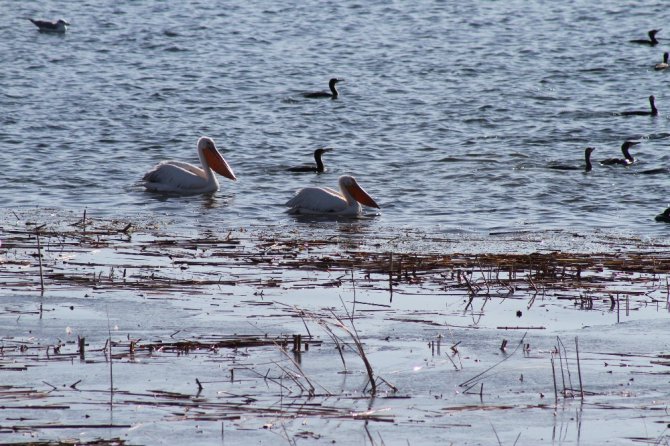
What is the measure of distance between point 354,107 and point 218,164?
5.94m

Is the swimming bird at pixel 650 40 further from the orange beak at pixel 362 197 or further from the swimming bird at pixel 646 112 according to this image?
the orange beak at pixel 362 197

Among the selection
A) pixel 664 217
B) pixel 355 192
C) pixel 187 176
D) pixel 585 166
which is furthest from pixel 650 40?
pixel 664 217

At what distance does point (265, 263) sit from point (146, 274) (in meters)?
1.03

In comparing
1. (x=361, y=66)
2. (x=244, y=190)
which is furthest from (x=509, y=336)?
(x=361, y=66)

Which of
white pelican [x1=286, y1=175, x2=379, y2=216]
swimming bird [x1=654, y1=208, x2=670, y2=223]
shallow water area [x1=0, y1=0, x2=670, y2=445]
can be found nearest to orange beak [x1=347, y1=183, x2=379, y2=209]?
white pelican [x1=286, y1=175, x2=379, y2=216]

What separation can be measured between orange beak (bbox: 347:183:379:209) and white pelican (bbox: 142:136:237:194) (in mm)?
2125

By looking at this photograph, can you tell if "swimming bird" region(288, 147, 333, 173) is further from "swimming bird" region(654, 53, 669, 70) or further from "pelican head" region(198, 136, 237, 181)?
"swimming bird" region(654, 53, 669, 70)

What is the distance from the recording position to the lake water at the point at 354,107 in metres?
14.2

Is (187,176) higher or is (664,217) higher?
(664,217)

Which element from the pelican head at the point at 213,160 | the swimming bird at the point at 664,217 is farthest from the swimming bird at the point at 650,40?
the swimming bird at the point at 664,217

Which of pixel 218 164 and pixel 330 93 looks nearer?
pixel 218 164

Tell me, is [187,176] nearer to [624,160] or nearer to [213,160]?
[213,160]

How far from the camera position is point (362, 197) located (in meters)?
13.7

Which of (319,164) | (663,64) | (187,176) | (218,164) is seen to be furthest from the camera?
(663,64)
